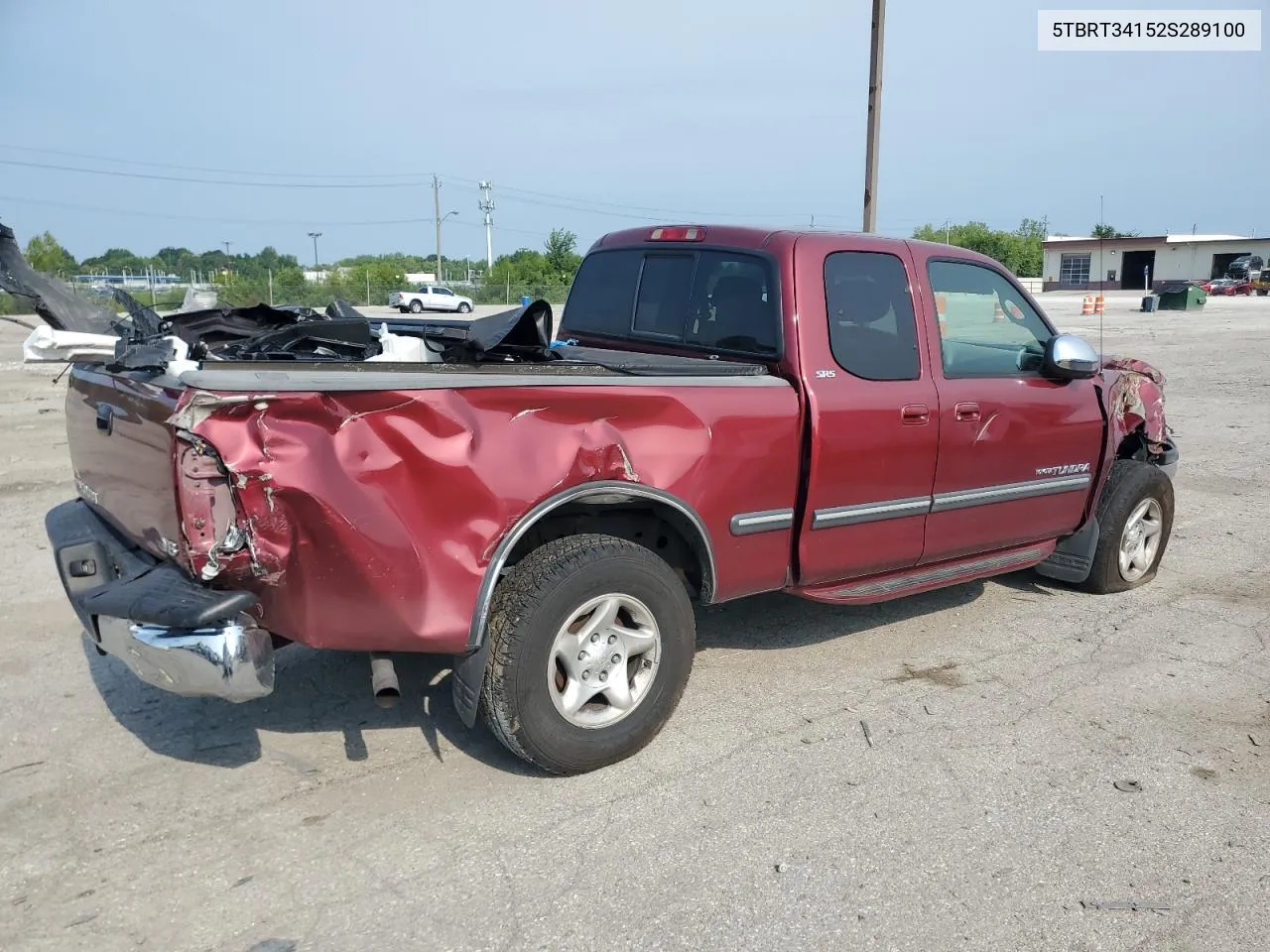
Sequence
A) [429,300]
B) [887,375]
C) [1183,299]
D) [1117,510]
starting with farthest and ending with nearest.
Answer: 1. [429,300]
2. [1183,299]
3. [1117,510]
4. [887,375]

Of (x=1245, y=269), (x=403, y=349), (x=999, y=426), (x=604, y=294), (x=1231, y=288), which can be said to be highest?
(x=1245, y=269)

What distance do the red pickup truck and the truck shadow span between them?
1.87 ft

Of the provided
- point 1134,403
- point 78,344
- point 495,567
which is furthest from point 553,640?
point 1134,403

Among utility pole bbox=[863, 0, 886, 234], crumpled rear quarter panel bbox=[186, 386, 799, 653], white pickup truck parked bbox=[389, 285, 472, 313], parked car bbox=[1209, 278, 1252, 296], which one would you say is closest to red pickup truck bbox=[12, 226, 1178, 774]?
crumpled rear quarter panel bbox=[186, 386, 799, 653]

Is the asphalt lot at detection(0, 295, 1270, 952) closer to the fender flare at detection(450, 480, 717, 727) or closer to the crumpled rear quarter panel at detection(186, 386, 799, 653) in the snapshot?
the fender flare at detection(450, 480, 717, 727)

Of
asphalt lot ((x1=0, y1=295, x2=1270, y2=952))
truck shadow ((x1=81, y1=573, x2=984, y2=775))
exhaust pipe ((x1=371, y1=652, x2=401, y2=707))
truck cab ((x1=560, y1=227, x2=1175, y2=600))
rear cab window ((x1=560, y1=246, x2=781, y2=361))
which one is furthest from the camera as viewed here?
rear cab window ((x1=560, y1=246, x2=781, y2=361))

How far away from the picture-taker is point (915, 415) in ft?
14.5

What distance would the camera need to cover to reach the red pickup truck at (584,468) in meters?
2.98

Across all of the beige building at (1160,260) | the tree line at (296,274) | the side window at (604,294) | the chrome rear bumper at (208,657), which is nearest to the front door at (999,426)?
the side window at (604,294)

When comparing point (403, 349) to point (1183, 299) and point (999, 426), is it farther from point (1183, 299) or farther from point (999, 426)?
point (1183, 299)

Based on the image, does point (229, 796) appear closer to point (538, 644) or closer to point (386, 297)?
point (538, 644)

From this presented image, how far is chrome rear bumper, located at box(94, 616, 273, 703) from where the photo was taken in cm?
291

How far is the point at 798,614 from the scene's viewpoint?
538 centimetres

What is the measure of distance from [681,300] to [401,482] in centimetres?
210
